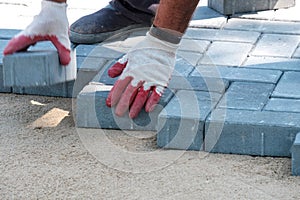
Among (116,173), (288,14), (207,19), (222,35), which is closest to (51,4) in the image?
(116,173)

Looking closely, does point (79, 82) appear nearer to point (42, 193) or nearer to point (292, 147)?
point (42, 193)

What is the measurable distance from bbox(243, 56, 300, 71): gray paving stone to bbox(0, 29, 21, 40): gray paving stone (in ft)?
3.44

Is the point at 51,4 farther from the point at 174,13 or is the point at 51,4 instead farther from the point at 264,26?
the point at 264,26

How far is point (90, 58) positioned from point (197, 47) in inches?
19.1

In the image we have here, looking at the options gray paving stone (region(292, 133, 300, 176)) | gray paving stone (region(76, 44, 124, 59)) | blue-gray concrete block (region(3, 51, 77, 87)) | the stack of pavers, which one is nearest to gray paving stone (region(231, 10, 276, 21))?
the stack of pavers

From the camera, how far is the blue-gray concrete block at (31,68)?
3.19 metres

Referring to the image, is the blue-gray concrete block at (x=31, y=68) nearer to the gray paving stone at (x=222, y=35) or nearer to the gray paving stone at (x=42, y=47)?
the gray paving stone at (x=42, y=47)

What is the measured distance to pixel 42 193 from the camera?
275 centimetres

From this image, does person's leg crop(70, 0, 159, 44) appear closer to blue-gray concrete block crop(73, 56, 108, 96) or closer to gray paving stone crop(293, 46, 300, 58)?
blue-gray concrete block crop(73, 56, 108, 96)

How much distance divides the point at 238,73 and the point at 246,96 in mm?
227

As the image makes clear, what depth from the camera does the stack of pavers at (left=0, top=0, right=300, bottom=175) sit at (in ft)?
9.83

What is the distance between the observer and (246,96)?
3.23 m

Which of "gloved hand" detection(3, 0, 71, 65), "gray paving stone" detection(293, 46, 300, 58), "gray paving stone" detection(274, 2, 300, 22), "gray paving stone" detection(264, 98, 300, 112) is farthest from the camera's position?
"gray paving stone" detection(274, 2, 300, 22)

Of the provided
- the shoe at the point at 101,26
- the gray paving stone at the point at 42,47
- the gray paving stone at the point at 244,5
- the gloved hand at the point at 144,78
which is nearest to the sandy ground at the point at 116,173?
the gloved hand at the point at 144,78
